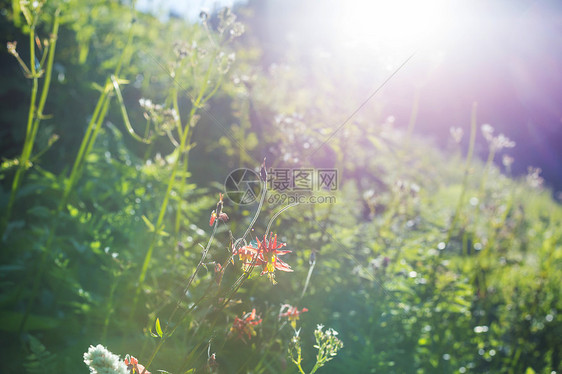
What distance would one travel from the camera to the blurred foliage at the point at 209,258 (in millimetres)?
1647

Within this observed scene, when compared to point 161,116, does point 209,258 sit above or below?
below

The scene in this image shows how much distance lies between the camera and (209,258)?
2107 mm

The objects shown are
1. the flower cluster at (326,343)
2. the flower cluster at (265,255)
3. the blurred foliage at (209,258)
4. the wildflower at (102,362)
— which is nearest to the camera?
the wildflower at (102,362)

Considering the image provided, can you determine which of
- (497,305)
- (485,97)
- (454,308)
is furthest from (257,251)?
(485,97)

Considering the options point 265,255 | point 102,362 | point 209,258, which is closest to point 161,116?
point 209,258

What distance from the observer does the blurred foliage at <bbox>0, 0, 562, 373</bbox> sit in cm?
165

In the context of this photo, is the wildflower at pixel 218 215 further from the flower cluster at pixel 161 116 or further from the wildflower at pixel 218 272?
the flower cluster at pixel 161 116

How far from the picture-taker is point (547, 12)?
35.5 feet

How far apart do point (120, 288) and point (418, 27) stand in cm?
223

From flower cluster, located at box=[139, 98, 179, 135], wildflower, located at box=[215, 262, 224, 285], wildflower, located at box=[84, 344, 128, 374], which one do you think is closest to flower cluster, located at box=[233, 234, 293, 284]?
wildflower, located at box=[215, 262, 224, 285]

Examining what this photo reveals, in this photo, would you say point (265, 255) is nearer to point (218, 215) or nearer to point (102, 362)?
point (218, 215)

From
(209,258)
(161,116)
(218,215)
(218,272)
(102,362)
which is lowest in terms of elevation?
(102,362)

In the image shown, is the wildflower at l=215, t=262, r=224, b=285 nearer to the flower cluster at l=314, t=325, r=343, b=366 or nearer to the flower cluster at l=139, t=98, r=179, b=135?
the flower cluster at l=314, t=325, r=343, b=366

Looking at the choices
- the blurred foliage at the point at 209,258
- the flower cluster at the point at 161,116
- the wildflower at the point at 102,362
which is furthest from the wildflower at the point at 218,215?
the flower cluster at the point at 161,116
